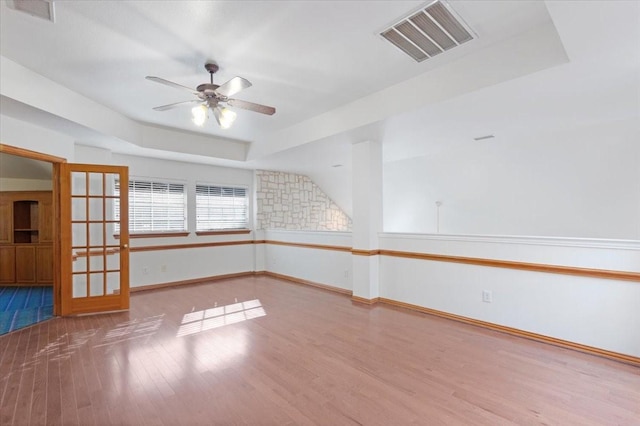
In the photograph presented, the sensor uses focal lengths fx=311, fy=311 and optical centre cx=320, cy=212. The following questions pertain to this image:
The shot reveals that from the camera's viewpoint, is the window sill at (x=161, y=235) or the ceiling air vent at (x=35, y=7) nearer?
the ceiling air vent at (x=35, y=7)

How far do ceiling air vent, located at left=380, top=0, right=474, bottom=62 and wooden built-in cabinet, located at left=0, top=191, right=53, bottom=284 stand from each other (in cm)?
659

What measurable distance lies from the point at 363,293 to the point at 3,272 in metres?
6.46

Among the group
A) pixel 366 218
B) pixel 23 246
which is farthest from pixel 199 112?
pixel 23 246

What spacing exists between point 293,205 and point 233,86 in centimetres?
498

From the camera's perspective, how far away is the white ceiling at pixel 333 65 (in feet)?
6.98

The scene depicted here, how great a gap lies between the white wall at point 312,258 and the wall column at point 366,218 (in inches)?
19.2

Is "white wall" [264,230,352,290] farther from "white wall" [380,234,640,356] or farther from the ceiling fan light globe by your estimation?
the ceiling fan light globe

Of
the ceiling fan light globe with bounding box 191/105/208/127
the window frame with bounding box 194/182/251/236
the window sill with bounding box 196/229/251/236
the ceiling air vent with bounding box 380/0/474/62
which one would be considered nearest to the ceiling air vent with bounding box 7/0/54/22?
the ceiling fan light globe with bounding box 191/105/208/127

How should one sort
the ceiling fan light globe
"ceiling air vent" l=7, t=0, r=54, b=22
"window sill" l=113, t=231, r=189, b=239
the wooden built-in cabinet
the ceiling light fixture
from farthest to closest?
the wooden built-in cabinet, "window sill" l=113, t=231, r=189, b=239, the ceiling light fixture, the ceiling fan light globe, "ceiling air vent" l=7, t=0, r=54, b=22

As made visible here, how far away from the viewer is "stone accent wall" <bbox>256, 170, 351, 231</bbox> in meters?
6.92

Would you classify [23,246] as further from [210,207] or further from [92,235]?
[210,207]

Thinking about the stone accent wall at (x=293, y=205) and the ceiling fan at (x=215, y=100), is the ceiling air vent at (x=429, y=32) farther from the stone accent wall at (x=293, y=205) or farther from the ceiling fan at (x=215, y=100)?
the stone accent wall at (x=293, y=205)

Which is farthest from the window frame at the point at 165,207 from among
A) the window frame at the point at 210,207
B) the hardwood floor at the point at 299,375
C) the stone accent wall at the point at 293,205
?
the hardwood floor at the point at 299,375

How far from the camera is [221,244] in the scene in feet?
20.6
